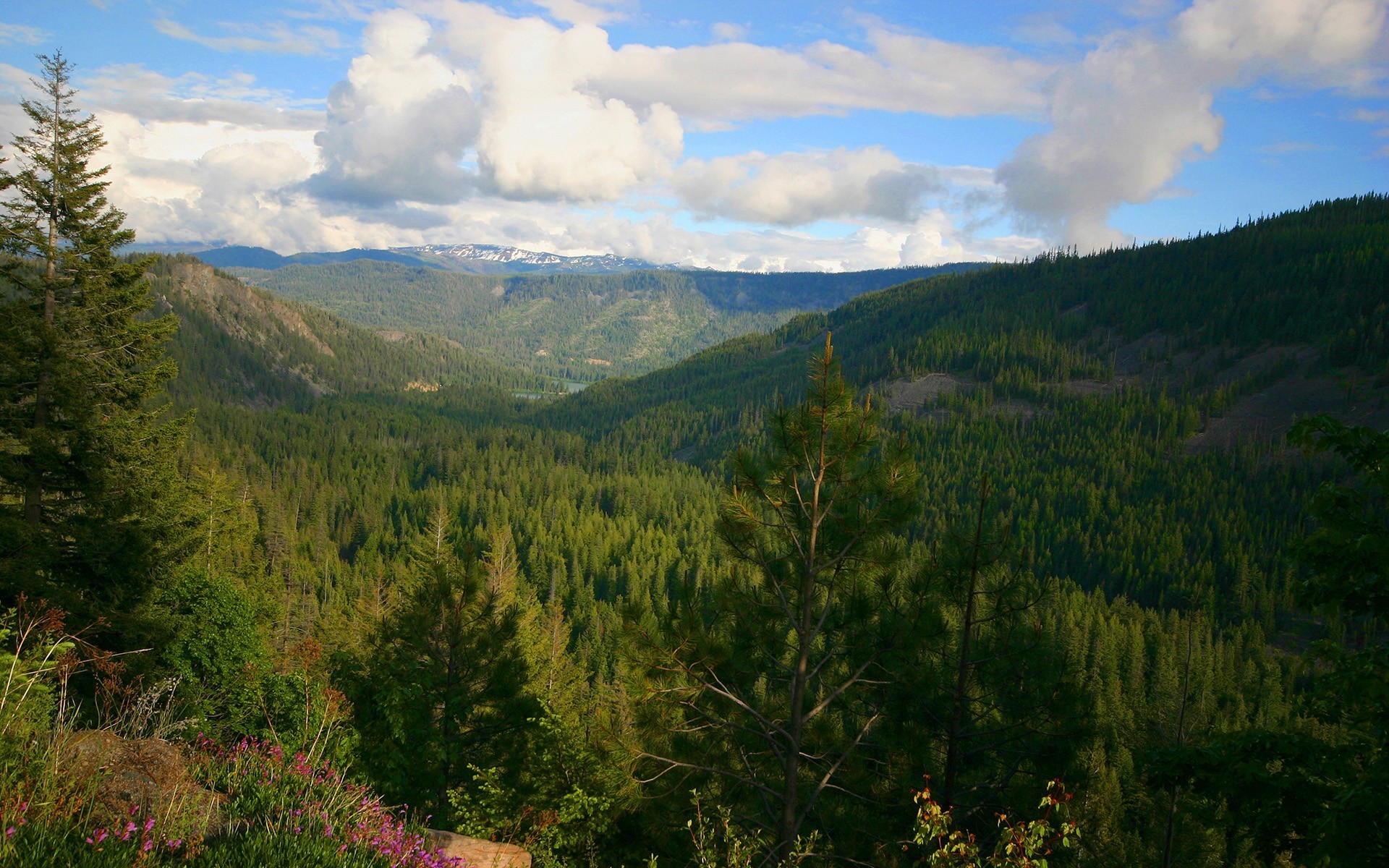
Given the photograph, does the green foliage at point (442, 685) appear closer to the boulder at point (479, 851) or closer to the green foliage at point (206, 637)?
the green foliage at point (206, 637)

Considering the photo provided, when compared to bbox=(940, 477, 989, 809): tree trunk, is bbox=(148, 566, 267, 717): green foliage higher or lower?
lower

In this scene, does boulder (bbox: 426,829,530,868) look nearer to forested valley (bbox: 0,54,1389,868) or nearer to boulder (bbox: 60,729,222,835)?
forested valley (bbox: 0,54,1389,868)

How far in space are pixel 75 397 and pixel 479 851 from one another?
15.5m

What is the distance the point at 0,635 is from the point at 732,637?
10417mm

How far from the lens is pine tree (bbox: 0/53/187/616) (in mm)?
16172

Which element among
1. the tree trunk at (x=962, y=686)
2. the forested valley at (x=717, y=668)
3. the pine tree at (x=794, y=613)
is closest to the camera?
the forested valley at (x=717, y=668)

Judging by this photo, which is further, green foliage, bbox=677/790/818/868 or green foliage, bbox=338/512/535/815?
green foliage, bbox=338/512/535/815

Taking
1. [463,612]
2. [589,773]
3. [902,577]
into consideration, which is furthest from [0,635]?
[902,577]

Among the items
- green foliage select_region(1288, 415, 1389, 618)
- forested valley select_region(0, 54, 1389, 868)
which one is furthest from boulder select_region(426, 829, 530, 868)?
green foliage select_region(1288, 415, 1389, 618)

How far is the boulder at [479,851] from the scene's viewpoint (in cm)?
856

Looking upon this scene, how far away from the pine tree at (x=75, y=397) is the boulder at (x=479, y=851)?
12727 mm

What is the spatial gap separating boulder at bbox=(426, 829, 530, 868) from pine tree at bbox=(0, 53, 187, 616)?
12.7 meters

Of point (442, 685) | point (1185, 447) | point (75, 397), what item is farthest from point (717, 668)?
point (1185, 447)

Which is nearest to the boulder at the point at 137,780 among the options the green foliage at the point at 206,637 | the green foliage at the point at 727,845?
the green foliage at the point at 727,845
